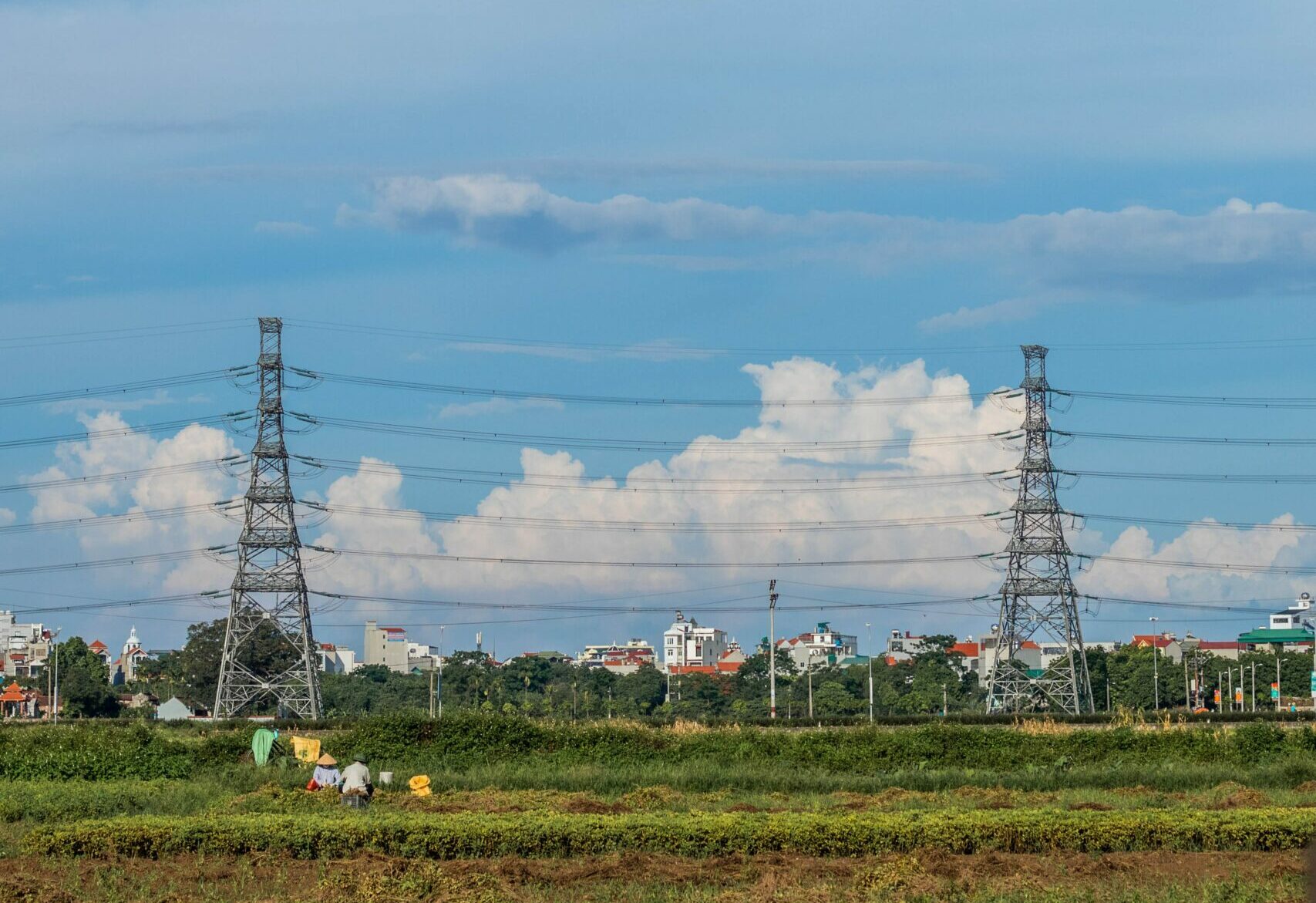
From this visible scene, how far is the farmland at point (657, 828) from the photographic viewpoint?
22.9 metres

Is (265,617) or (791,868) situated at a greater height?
(265,617)

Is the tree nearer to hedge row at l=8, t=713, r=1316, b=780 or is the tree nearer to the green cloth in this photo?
hedge row at l=8, t=713, r=1316, b=780

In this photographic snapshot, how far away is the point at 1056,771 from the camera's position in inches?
1639

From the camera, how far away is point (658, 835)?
26.5 meters

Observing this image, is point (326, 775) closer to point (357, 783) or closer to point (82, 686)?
point (357, 783)

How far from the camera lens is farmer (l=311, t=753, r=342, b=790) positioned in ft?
112

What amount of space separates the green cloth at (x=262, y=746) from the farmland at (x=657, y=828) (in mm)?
372

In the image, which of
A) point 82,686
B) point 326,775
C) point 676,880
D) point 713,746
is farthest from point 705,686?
point 676,880

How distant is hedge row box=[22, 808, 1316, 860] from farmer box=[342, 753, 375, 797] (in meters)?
3.58

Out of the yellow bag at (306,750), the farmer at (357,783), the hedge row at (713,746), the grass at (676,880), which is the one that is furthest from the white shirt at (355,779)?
the hedge row at (713,746)

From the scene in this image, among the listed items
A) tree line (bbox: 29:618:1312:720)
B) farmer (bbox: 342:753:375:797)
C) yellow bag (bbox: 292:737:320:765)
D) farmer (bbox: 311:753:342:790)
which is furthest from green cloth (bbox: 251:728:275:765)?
tree line (bbox: 29:618:1312:720)

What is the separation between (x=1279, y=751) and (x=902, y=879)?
28.8 meters

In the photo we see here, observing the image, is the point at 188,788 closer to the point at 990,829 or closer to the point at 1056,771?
the point at 990,829

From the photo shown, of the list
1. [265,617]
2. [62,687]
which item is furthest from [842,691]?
[265,617]
